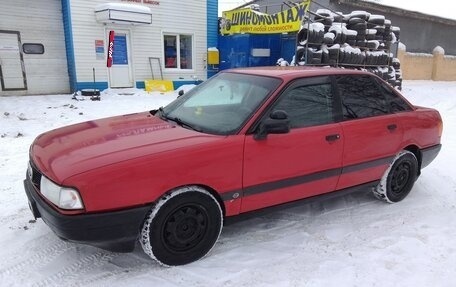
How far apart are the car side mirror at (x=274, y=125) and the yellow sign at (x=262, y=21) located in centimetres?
976

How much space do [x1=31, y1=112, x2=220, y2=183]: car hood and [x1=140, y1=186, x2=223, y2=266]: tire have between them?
394 mm

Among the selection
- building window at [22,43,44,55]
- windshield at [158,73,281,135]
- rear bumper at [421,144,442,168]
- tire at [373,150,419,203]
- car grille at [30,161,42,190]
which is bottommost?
tire at [373,150,419,203]

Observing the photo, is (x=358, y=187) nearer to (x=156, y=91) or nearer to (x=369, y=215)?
(x=369, y=215)

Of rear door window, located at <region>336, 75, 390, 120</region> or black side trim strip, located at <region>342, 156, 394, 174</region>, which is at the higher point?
rear door window, located at <region>336, 75, 390, 120</region>

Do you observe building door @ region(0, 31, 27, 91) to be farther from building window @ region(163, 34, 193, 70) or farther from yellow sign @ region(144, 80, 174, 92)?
building window @ region(163, 34, 193, 70)

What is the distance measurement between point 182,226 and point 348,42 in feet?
38.9

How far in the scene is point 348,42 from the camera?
13055 millimetres

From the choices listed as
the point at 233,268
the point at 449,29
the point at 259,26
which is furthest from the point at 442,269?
the point at 449,29

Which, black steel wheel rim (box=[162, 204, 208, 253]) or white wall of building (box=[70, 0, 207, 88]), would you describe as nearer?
black steel wheel rim (box=[162, 204, 208, 253])

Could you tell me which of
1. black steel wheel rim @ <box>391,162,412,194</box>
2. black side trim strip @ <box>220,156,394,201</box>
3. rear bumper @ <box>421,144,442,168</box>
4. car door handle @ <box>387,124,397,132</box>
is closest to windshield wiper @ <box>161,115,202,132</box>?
black side trim strip @ <box>220,156,394,201</box>

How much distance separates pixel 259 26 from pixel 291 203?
11.2m

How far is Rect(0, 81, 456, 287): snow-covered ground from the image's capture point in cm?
284

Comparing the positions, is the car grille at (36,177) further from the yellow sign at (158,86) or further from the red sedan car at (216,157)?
the yellow sign at (158,86)

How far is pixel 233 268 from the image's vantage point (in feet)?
9.77
